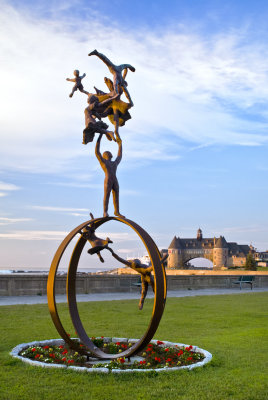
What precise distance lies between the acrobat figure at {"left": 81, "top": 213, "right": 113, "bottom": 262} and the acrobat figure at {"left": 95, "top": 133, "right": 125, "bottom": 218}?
358 millimetres

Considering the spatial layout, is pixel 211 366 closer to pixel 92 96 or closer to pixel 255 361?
pixel 255 361

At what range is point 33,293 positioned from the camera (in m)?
22.1

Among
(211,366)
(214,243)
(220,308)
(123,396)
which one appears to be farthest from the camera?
(214,243)

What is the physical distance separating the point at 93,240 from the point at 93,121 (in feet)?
7.16

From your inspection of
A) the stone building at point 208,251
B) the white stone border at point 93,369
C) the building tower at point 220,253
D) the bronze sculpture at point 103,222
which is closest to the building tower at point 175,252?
the stone building at point 208,251

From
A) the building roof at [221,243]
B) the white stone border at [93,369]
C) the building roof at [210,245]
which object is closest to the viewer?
the white stone border at [93,369]

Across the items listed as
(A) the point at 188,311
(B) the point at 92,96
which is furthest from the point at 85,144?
(A) the point at 188,311

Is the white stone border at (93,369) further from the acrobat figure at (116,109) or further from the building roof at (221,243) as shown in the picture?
the building roof at (221,243)

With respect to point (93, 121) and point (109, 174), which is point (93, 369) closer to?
point (109, 174)

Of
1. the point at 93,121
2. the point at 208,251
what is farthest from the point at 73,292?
the point at 208,251

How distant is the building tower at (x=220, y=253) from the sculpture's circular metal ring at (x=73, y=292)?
136345 millimetres

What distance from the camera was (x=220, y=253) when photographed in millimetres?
143750

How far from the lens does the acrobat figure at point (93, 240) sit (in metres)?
Result: 8.40

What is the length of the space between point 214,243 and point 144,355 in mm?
142739
